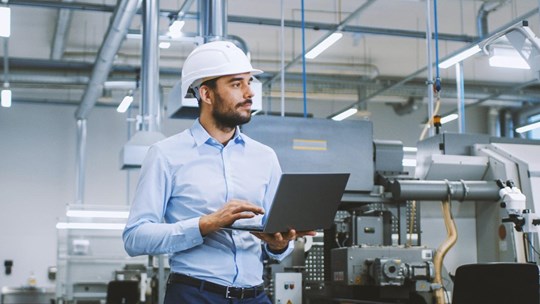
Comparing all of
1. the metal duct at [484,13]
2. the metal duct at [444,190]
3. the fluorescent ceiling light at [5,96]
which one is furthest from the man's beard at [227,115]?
the metal duct at [484,13]

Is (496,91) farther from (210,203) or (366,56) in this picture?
(210,203)

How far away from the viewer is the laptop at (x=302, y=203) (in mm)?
1714

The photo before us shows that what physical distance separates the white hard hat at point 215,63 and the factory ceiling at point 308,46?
5190 mm

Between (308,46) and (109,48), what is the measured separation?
3438 mm

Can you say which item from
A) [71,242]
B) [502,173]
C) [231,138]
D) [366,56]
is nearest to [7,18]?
[71,242]

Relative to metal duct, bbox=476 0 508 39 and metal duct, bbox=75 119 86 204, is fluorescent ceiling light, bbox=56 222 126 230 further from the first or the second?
metal duct, bbox=476 0 508 39

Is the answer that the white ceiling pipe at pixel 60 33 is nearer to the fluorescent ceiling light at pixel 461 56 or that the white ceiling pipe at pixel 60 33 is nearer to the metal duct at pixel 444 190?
the fluorescent ceiling light at pixel 461 56

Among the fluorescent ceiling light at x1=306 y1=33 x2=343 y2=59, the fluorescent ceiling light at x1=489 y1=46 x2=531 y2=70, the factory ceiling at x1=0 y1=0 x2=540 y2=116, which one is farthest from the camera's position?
the factory ceiling at x1=0 y1=0 x2=540 y2=116

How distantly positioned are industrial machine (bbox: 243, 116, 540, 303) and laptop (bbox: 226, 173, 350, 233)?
212 cm

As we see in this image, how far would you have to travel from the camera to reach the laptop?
171 centimetres

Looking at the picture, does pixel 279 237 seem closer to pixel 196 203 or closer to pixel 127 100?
pixel 196 203

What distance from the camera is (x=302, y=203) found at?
177 centimetres

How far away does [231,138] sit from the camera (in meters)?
2.00

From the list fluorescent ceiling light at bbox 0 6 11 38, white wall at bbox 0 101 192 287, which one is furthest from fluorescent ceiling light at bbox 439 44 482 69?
white wall at bbox 0 101 192 287
